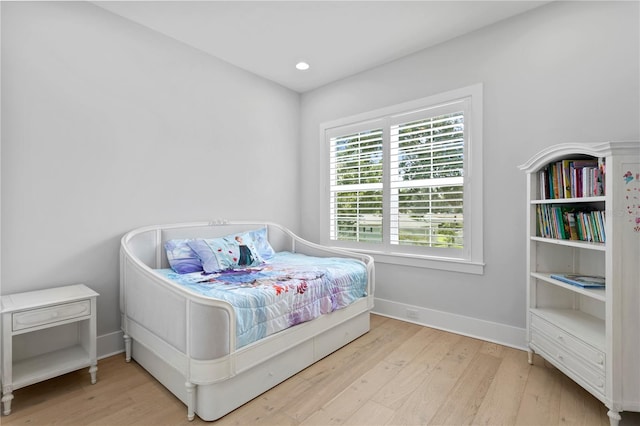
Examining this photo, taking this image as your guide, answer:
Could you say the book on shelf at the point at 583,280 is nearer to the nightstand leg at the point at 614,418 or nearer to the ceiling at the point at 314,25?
the nightstand leg at the point at 614,418

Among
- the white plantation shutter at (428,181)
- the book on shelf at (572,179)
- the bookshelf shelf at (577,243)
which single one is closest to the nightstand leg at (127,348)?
the white plantation shutter at (428,181)

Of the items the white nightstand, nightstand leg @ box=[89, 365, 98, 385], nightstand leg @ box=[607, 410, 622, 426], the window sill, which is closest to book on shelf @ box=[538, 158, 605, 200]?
the window sill

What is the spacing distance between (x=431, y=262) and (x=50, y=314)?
9.23 ft

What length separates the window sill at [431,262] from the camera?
2.68 meters

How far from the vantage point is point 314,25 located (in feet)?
8.45

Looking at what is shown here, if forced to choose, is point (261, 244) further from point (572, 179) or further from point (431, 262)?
point (572, 179)

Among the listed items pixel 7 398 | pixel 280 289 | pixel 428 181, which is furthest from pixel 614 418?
pixel 7 398

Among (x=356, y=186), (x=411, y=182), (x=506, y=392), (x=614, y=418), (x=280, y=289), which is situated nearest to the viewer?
(x=614, y=418)

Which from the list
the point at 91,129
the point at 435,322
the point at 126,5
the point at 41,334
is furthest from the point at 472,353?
the point at 126,5

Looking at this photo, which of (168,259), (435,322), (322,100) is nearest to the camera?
(168,259)

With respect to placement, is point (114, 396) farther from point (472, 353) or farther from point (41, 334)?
point (472, 353)

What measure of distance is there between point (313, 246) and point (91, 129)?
2.15m

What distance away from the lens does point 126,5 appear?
2332 mm

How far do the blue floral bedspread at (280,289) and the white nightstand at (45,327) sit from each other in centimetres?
55
